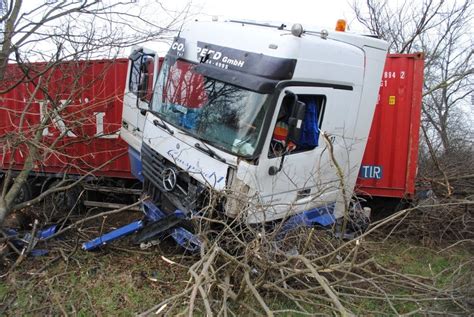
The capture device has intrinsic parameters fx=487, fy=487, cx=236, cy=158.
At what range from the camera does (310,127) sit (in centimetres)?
480

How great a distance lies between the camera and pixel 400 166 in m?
6.25

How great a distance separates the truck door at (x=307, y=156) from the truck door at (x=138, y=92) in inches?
78.7

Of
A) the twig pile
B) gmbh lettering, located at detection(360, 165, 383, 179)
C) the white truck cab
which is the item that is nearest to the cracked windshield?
the white truck cab

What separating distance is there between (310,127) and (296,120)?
52cm

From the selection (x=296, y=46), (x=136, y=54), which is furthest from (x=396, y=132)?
(x=136, y=54)

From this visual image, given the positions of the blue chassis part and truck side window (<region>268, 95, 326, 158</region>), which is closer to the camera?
truck side window (<region>268, 95, 326, 158</region>)

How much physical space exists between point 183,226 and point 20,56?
285 centimetres

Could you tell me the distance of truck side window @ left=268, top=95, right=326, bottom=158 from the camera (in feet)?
14.8

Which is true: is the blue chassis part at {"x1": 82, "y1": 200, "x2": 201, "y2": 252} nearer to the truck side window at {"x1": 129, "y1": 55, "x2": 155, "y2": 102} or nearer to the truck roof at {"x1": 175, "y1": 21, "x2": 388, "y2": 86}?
the truck side window at {"x1": 129, "y1": 55, "x2": 155, "y2": 102}

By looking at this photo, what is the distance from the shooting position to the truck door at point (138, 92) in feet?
19.8

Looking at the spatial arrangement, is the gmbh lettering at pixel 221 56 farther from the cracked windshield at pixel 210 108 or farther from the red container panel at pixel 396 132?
the red container panel at pixel 396 132

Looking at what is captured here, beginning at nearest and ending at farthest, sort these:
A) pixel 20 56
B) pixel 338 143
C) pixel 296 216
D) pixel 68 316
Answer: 1. pixel 68 316
2. pixel 296 216
3. pixel 338 143
4. pixel 20 56

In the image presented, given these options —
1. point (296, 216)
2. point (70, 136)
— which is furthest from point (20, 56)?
point (296, 216)

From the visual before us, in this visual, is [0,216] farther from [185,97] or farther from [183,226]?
[185,97]
